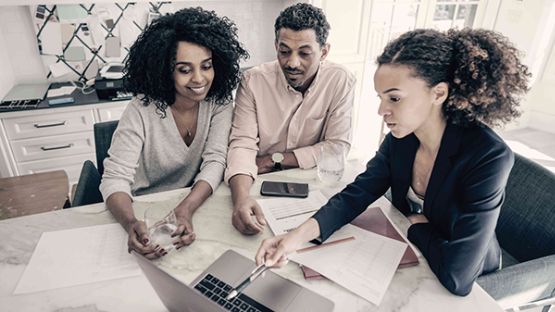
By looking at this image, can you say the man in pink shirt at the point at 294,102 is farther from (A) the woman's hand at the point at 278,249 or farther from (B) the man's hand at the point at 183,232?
(A) the woman's hand at the point at 278,249

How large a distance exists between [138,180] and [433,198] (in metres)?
1.09

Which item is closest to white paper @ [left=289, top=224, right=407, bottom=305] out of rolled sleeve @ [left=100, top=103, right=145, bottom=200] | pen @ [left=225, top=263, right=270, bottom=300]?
pen @ [left=225, top=263, right=270, bottom=300]

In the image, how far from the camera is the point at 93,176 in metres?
1.43

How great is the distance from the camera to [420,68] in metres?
0.96

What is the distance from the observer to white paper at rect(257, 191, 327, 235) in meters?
1.09

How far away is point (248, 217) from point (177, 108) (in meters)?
0.65

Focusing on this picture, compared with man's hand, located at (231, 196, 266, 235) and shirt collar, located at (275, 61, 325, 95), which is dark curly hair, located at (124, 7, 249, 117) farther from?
man's hand, located at (231, 196, 266, 235)

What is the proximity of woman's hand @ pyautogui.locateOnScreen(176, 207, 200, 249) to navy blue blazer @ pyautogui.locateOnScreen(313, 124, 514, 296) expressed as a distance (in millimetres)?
361

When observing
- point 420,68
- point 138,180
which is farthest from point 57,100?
point 420,68

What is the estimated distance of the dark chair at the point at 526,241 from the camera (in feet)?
3.26

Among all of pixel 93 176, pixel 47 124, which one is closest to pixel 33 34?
pixel 47 124

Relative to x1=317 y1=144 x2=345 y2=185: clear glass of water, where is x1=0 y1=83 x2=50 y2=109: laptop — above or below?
below

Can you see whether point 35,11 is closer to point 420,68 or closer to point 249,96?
point 249,96

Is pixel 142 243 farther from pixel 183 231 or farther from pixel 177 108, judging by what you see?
pixel 177 108
